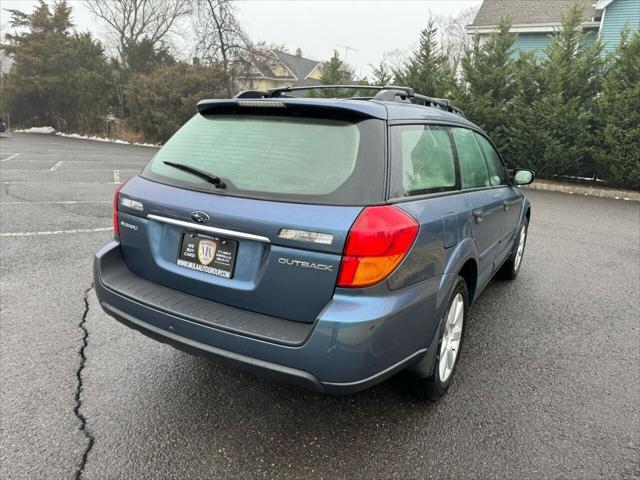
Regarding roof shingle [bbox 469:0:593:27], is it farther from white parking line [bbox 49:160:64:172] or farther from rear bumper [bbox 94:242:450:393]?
rear bumper [bbox 94:242:450:393]

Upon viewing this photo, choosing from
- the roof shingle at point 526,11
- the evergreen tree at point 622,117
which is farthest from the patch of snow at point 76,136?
the evergreen tree at point 622,117

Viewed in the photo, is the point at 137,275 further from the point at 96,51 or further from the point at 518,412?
the point at 96,51

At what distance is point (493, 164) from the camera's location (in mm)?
3842

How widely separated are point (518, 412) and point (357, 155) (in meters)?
1.75

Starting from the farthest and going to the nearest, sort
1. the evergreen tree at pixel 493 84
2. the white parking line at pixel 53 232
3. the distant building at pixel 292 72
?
the distant building at pixel 292 72 → the evergreen tree at pixel 493 84 → the white parking line at pixel 53 232

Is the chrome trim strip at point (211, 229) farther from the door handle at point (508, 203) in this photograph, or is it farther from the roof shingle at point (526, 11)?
the roof shingle at point (526, 11)

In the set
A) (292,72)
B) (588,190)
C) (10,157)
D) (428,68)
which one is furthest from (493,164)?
(292,72)

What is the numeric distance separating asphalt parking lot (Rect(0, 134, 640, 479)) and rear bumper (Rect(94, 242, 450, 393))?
471 millimetres

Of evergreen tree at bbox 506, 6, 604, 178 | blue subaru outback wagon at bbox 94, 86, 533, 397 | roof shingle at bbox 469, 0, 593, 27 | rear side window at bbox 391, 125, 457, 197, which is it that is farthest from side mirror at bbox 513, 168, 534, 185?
roof shingle at bbox 469, 0, 593, 27

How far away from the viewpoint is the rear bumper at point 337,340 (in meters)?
1.88

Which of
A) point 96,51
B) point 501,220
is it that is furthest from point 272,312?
point 96,51

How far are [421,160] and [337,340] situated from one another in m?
1.15

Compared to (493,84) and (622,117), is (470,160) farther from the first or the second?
(493,84)

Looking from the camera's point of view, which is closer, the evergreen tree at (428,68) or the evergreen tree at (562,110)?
the evergreen tree at (562,110)
